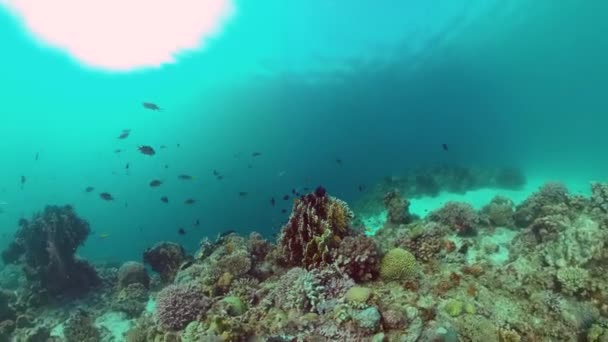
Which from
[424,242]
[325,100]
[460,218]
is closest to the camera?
[424,242]

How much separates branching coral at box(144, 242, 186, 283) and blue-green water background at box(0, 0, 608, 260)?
22095 mm

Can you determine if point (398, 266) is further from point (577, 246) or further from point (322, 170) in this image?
point (322, 170)

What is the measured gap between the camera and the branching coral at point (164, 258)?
16062 mm

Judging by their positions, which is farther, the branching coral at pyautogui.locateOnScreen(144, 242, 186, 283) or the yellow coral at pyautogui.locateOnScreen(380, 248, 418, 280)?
the branching coral at pyautogui.locateOnScreen(144, 242, 186, 283)

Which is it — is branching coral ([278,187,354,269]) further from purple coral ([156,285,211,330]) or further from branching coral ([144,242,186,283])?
branching coral ([144,242,186,283])

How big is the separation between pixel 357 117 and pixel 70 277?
222 ft

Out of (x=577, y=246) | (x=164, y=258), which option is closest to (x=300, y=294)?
(x=577, y=246)

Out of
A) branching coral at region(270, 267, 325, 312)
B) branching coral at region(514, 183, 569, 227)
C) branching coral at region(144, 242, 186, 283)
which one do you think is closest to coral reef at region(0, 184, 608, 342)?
branching coral at region(270, 267, 325, 312)

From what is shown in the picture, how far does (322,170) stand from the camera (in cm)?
8644

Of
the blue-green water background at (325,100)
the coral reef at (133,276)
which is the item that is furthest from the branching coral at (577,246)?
the blue-green water background at (325,100)

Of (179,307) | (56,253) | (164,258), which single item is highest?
(164,258)

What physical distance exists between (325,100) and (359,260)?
6121 centimetres

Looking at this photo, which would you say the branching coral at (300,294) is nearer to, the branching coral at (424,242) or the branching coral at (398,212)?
the branching coral at (424,242)

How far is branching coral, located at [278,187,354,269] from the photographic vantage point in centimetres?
828
